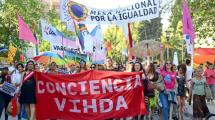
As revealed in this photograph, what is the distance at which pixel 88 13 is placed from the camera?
1706cm

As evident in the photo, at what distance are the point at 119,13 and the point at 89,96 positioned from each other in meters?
4.99

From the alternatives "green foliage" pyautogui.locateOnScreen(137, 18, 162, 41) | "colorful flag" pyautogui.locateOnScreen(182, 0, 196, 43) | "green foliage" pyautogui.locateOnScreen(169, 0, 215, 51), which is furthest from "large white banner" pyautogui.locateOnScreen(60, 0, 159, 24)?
"green foliage" pyautogui.locateOnScreen(137, 18, 162, 41)

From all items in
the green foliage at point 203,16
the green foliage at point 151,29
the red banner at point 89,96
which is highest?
the green foliage at point 151,29

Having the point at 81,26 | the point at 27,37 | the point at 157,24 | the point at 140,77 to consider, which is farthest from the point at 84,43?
the point at 157,24

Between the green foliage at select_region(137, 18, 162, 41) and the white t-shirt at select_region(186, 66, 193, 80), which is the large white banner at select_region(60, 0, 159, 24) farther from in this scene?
the green foliage at select_region(137, 18, 162, 41)

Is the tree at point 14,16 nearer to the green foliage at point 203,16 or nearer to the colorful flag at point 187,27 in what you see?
the green foliage at point 203,16

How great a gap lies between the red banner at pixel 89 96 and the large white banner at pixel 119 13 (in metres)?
→ 4.20

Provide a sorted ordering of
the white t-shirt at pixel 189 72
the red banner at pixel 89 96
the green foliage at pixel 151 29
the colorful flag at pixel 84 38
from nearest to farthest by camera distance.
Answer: the red banner at pixel 89 96 < the white t-shirt at pixel 189 72 < the colorful flag at pixel 84 38 < the green foliage at pixel 151 29

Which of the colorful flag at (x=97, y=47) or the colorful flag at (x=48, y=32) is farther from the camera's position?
the colorful flag at (x=97, y=47)

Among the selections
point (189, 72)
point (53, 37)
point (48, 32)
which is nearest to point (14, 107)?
point (189, 72)

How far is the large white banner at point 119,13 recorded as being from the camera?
1510 centimetres

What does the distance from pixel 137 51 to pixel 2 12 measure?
116ft

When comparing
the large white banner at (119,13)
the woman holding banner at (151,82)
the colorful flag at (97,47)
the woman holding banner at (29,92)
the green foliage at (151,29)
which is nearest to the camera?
the woman holding banner at (29,92)

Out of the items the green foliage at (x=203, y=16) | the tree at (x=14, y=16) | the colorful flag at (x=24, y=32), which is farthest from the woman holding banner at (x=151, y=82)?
the tree at (x=14, y=16)
